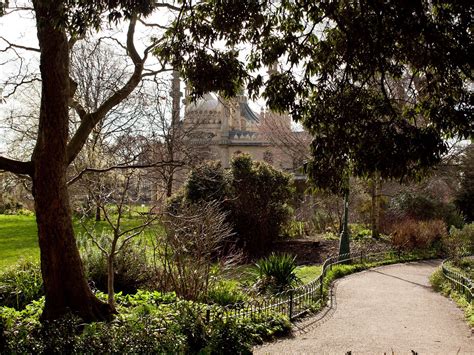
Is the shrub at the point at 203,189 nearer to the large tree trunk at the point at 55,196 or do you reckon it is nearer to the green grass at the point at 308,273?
the green grass at the point at 308,273

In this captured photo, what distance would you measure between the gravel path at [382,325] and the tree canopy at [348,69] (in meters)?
2.79

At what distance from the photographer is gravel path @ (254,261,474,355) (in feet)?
26.8

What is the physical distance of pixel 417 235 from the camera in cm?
2133

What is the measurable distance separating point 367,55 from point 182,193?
45.1 feet

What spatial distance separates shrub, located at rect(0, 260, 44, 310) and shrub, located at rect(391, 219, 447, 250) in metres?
14.9

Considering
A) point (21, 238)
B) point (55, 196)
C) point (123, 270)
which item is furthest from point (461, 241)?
point (21, 238)

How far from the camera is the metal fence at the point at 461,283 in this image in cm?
1165

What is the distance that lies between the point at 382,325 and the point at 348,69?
5.40 metres

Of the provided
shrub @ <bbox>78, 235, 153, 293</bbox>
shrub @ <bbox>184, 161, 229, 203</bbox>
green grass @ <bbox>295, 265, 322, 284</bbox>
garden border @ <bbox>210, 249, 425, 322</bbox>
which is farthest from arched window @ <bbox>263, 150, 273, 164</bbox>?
shrub @ <bbox>78, 235, 153, 293</bbox>

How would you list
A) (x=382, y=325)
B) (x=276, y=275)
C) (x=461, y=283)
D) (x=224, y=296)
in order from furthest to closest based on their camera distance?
(x=276, y=275) < (x=461, y=283) < (x=224, y=296) < (x=382, y=325)

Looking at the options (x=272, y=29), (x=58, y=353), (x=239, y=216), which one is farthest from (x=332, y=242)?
(x=58, y=353)

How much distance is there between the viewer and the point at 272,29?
748 cm

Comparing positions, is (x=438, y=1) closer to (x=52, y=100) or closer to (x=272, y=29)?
(x=272, y=29)

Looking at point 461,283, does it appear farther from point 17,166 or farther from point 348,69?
point 17,166
